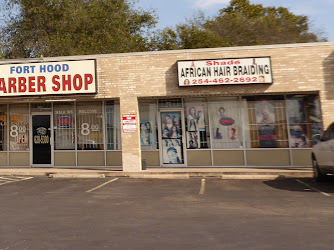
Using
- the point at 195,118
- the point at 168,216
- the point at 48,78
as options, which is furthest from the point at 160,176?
the point at 48,78

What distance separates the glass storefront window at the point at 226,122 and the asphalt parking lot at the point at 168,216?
12.7ft

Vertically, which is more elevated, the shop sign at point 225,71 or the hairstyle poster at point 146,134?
the shop sign at point 225,71

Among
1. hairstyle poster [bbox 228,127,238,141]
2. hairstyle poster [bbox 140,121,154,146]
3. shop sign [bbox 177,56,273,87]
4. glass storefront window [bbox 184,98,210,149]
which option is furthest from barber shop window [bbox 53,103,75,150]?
hairstyle poster [bbox 228,127,238,141]

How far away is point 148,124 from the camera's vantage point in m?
13.8

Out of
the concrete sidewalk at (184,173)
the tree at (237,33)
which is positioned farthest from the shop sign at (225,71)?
the tree at (237,33)

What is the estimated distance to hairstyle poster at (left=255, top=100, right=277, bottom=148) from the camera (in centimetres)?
1309

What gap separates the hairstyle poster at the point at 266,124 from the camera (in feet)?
42.9

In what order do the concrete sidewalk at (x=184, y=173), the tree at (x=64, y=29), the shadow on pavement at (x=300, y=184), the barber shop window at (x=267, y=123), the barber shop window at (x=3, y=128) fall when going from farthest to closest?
the tree at (x=64, y=29), the barber shop window at (x=3, y=128), the barber shop window at (x=267, y=123), the concrete sidewalk at (x=184, y=173), the shadow on pavement at (x=300, y=184)

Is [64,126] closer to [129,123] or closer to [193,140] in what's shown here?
[129,123]

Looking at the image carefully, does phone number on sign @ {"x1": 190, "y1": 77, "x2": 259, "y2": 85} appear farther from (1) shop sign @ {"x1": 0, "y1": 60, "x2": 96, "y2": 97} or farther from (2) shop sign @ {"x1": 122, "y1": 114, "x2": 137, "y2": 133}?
(1) shop sign @ {"x1": 0, "y1": 60, "x2": 96, "y2": 97}

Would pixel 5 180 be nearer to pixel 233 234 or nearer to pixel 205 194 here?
pixel 205 194

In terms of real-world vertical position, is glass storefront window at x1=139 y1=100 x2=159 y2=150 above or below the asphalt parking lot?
above

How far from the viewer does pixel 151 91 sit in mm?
12477

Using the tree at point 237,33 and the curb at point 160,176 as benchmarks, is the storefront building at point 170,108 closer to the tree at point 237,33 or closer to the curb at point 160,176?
the curb at point 160,176
